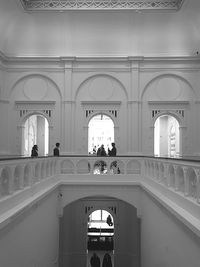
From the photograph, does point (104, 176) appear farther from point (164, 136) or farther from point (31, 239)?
point (164, 136)

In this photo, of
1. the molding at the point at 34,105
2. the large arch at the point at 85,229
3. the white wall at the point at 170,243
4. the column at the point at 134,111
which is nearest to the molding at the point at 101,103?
the column at the point at 134,111

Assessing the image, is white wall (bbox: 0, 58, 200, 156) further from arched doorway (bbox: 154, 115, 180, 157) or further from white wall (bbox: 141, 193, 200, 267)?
white wall (bbox: 141, 193, 200, 267)

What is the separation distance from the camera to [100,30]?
19.2 metres

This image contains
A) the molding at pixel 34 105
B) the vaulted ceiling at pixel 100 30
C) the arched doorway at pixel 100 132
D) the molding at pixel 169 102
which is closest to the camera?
the vaulted ceiling at pixel 100 30

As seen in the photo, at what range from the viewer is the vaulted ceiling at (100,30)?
17.6 m

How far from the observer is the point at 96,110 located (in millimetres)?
19656

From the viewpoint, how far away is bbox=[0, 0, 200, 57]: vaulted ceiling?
17.6 m

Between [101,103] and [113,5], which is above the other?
[113,5]

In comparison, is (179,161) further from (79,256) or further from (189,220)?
(79,256)

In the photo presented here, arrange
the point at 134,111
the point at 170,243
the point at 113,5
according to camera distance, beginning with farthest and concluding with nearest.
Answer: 1. the point at 134,111
2. the point at 113,5
3. the point at 170,243

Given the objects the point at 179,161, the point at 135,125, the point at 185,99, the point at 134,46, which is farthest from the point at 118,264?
the point at 179,161

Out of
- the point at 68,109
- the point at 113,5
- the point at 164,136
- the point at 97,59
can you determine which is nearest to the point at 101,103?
the point at 68,109

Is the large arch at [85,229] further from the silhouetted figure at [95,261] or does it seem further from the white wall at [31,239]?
the white wall at [31,239]

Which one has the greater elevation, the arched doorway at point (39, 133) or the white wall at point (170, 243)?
the arched doorway at point (39, 133)
